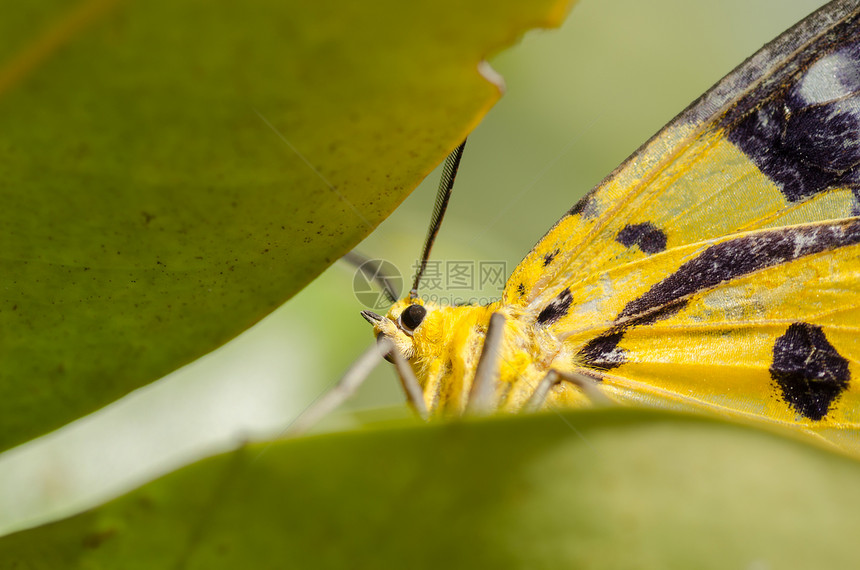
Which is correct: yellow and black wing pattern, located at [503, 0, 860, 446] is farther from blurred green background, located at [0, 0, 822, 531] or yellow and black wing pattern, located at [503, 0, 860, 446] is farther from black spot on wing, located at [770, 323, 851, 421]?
blurred green background, located at [0, 0, 822, 531]

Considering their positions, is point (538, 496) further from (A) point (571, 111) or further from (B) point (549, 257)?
(A) point (571, 111)

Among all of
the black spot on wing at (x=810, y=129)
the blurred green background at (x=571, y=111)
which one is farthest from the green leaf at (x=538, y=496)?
the blurred green background at (x=571, y=111)

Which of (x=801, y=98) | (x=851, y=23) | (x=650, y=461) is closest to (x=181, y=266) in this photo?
(x=650, y=461)

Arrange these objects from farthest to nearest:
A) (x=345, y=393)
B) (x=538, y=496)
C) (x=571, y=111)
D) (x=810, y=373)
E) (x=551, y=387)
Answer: (x=571, y=111) < (x=810, y=373) < (x=551, y=387) < (x=345, y=393) < (x=538, y=496)

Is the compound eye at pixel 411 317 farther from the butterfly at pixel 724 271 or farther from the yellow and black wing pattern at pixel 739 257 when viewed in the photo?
the yellow and black wing pattern at pixel 739 257

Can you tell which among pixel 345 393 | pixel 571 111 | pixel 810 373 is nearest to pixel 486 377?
pixel 345 393
